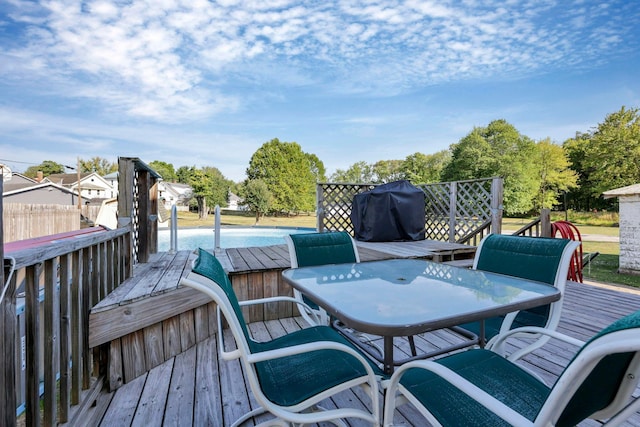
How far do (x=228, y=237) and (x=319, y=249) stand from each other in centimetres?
1252

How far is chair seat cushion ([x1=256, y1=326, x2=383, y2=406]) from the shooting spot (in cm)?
114

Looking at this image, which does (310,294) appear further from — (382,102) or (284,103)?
(284,103)

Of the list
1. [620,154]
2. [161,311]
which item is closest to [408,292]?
[161,311]

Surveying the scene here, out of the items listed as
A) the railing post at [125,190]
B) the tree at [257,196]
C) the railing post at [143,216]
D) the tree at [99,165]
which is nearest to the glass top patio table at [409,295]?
the railing post at [125,190]

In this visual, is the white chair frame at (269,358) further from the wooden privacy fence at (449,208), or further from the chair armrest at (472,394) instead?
the wooden privacy fence at (449,208)

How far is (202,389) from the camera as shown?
6.29 feet

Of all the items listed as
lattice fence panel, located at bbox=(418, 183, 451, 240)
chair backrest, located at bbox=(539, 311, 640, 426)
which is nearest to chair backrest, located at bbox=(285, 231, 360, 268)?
chair backrest, located at bbox=(539, 311, 640, 426)

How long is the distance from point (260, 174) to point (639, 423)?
73.0ft

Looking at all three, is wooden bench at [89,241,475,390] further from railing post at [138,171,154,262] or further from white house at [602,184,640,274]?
white house at [602,184,640,274]

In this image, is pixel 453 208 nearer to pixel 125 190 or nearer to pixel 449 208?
pixel 449 208

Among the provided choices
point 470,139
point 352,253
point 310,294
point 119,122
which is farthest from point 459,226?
point 119,122

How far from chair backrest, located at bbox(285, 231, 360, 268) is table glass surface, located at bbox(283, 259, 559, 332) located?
0.54ft

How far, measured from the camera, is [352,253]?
235 cm

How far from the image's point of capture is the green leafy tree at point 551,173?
20.8 meters
